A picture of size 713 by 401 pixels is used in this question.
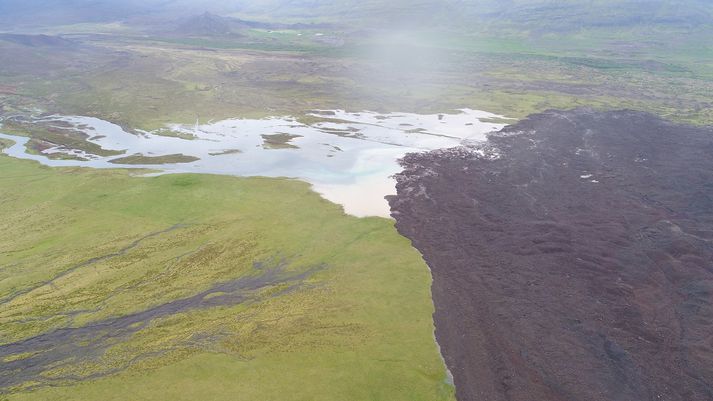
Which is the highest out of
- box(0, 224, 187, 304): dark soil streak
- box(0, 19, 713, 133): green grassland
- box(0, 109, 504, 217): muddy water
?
box(0, 19, 713, 133): green grassland

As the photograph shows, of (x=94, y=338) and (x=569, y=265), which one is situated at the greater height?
(x=569, y=265)

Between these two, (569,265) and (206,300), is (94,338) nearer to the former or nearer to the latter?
(206,300)

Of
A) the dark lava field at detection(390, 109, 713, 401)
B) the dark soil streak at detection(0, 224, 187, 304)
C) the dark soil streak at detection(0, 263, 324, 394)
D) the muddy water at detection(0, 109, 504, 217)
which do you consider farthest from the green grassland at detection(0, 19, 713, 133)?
the dark soil streak at detection(0, 263, 324, 394)

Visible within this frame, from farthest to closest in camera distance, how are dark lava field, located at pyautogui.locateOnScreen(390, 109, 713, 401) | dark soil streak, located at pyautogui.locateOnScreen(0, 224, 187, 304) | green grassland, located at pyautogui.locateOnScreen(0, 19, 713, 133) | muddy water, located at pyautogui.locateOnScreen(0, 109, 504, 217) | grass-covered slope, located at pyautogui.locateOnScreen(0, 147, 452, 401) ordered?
green grassland, located at pyautogui.locateOnScreen(0, 19, 713, 133)
muddy water, located at pyautogui.locateOnScreen(0, 109, 504, 217)
dark soil streak, located at pyautogui.locateOnScreen(0, 224, 187, 304)
dark lava field, located at pyautogui.locateOnScreen(390, 109, 713, 401)
grass-covered slope, located at pyautogui.locateOnScreen(0, 147, 452, 401)

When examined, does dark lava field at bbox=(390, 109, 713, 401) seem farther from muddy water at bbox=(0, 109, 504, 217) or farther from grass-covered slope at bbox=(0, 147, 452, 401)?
muddy water at bbox=(0, 109, 504, 217)

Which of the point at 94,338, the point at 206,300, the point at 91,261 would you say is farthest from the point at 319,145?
the point at 94,338

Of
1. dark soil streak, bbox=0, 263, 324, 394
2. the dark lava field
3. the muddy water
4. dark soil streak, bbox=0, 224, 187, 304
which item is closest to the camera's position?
dark soil streak, bbox=0, 263, 324, 394

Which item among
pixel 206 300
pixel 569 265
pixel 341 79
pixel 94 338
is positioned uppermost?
pixel 341 79
